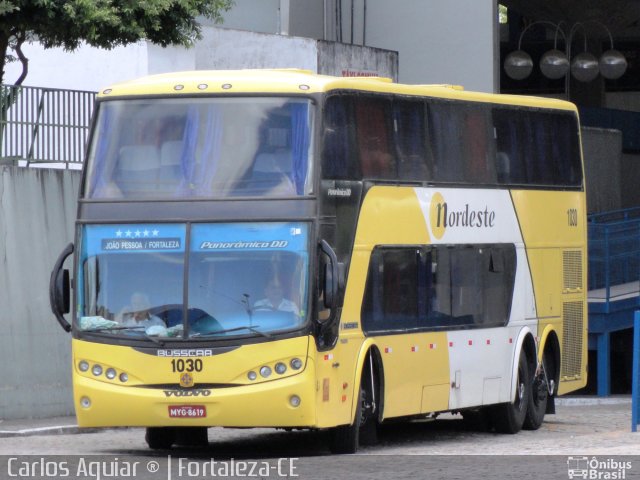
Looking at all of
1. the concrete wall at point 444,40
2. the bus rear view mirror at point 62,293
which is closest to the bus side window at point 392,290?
the bus rear view mirror at point 62,293

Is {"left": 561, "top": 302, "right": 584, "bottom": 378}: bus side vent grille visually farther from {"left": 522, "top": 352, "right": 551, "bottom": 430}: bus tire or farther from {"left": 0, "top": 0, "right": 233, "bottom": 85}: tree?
{"left": 0, "top": 0, "right": 233, "bottom": 85}: tree

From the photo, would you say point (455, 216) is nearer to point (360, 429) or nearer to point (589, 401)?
point (360, 429)

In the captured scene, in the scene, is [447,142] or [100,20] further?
[100,20]

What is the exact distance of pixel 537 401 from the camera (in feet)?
68.9

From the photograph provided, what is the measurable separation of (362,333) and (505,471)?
9.61 ft

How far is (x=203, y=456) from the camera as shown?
16.3 metres

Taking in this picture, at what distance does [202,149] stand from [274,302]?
1.66m

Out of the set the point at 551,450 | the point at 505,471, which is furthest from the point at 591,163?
the point at 505,471

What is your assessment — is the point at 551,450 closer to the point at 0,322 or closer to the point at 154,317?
the point at 154,317

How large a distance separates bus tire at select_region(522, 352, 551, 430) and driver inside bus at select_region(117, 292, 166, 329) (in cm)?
684

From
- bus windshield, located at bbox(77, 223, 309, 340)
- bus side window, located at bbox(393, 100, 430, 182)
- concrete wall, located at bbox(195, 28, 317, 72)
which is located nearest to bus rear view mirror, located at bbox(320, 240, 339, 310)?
bus windshield, located at bbox(77, 223, 309, 340)

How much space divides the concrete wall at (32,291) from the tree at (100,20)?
7.00 feet

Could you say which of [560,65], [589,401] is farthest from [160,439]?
[560,65]

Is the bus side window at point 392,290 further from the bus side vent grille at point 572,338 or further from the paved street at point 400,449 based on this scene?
the bus side vent grille at point 572,338
